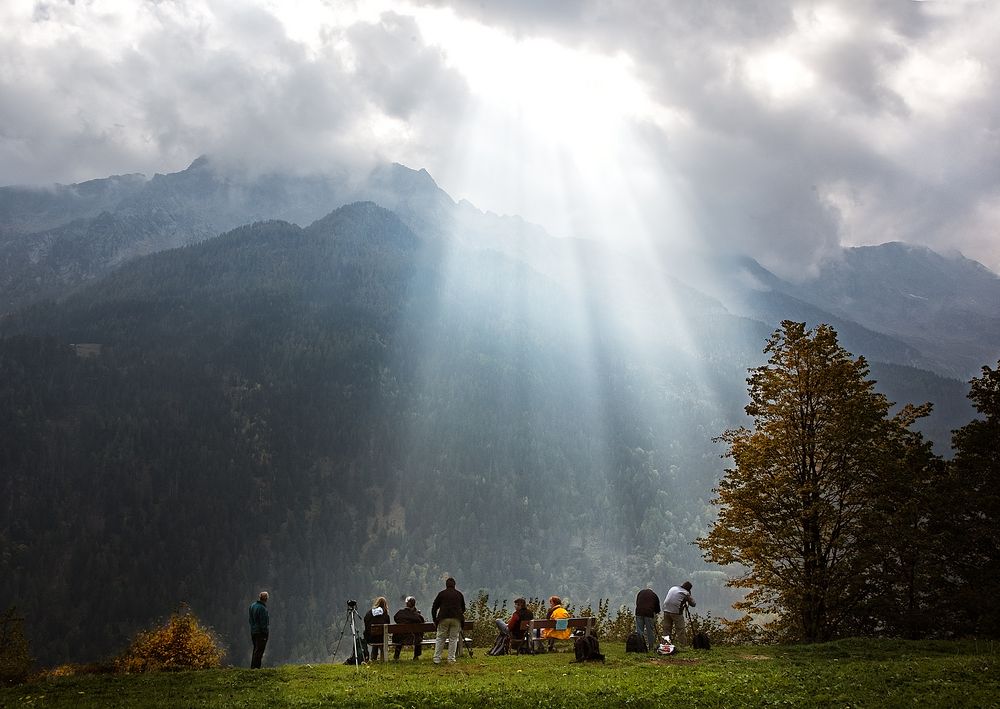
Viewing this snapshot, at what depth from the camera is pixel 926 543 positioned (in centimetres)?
2631

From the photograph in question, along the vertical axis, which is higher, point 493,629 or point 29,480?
point 29,480

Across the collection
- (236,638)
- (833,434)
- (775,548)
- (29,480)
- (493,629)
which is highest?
(29,480)

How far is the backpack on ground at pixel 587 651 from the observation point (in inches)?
854

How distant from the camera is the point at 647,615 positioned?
83.4 feet

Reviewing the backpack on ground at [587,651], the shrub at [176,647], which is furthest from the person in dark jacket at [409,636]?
the shrub at [176,647]

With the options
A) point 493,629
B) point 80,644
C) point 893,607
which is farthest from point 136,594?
point 893,607

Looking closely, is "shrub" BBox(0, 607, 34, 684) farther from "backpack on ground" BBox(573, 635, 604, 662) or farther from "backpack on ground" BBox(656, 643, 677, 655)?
"backpack on ground" BBox(656, 643, 677, 655)

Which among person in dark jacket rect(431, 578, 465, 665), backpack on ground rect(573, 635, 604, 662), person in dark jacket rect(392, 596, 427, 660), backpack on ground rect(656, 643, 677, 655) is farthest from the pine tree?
person in dark jacket rect(392, 596, 427, 660)

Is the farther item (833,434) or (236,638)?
(236,638)

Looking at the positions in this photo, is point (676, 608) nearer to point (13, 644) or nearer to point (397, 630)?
point (397, 630)

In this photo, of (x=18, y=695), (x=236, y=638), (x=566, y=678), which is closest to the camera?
(x=18, y=695)

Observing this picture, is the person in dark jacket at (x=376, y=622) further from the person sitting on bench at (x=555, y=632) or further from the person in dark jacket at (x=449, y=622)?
the person sitting on bench at (x=555, y=632)

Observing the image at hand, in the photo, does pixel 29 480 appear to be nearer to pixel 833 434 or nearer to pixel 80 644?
pixel 80 644

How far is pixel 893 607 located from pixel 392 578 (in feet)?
607
